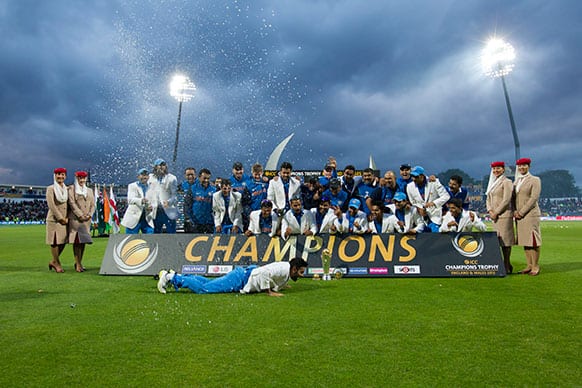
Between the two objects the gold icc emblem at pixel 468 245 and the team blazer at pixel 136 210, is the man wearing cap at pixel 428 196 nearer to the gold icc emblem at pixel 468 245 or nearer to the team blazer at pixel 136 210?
the gold icc emblem at pixel 468 245

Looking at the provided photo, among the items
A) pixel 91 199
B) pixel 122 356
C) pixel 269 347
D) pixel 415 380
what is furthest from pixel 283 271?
pixel 91 199

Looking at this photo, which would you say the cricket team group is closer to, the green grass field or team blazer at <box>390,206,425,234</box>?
team blazer at <box>390,206,425,234</box>

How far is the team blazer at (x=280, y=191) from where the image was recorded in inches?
382

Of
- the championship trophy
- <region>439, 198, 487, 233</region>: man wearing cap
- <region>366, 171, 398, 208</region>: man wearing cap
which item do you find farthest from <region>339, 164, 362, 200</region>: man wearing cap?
<region>439, 198, 487, 233</region>: man wearing cap

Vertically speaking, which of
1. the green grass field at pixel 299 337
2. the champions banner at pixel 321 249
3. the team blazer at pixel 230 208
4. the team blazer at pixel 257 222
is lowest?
the green grass field at pixel 299 337

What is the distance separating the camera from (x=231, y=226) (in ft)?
32.8

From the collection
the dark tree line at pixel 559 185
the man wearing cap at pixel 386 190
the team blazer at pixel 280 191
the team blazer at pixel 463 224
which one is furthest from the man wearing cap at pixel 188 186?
the dark tree line at pixel 559 185

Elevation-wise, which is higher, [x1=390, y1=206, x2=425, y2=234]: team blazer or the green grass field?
[x1=390, y1=206, x2=425, y2=234]: team blazer

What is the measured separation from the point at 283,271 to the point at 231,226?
3.85 meters

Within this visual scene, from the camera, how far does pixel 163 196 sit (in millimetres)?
10305

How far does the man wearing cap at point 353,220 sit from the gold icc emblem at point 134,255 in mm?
4226

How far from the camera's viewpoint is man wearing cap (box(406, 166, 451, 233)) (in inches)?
368

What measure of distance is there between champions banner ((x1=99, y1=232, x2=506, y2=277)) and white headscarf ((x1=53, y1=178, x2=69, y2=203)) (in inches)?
70.6

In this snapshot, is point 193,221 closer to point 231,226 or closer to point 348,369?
point 231,226
